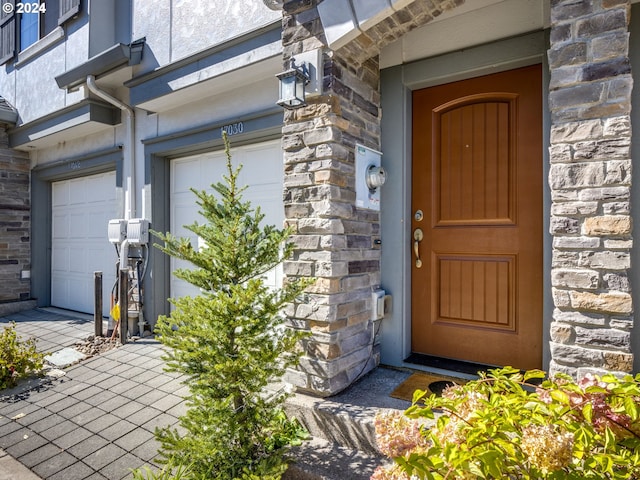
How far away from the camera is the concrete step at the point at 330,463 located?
1.97 m

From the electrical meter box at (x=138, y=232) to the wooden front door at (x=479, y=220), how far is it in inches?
121

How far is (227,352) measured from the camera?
2.00 metres

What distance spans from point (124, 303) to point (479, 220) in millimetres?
3656

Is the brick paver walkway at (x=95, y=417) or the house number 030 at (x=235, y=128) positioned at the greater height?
the house number 030 at (x=235, y=128)

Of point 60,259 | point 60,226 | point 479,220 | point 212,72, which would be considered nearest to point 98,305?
point 60,259

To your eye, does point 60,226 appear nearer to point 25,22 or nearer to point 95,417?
point 25,22

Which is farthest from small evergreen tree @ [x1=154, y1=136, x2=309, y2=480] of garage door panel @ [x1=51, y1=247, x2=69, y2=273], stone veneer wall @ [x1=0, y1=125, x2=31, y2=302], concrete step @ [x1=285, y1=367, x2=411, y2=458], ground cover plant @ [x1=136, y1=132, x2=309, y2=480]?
stone veneer wall @ [x1=0, y1=125, x2=31, y2=302]

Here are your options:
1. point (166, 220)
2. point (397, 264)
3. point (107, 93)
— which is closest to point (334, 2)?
point (397, 264)

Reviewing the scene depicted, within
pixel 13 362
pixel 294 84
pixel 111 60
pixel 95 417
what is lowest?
pixel 95 417

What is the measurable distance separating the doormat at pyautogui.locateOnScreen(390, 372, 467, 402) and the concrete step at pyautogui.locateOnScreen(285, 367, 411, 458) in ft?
0.17

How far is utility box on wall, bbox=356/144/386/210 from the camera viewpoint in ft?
8.86

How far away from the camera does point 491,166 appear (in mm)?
2738

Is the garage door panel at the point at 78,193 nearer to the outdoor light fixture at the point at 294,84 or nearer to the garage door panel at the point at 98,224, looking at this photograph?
the garage door panel at the point at 98,224

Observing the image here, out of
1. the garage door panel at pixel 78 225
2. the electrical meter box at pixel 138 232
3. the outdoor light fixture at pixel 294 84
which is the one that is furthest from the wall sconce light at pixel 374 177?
the garage door panel at pixel 78 225
